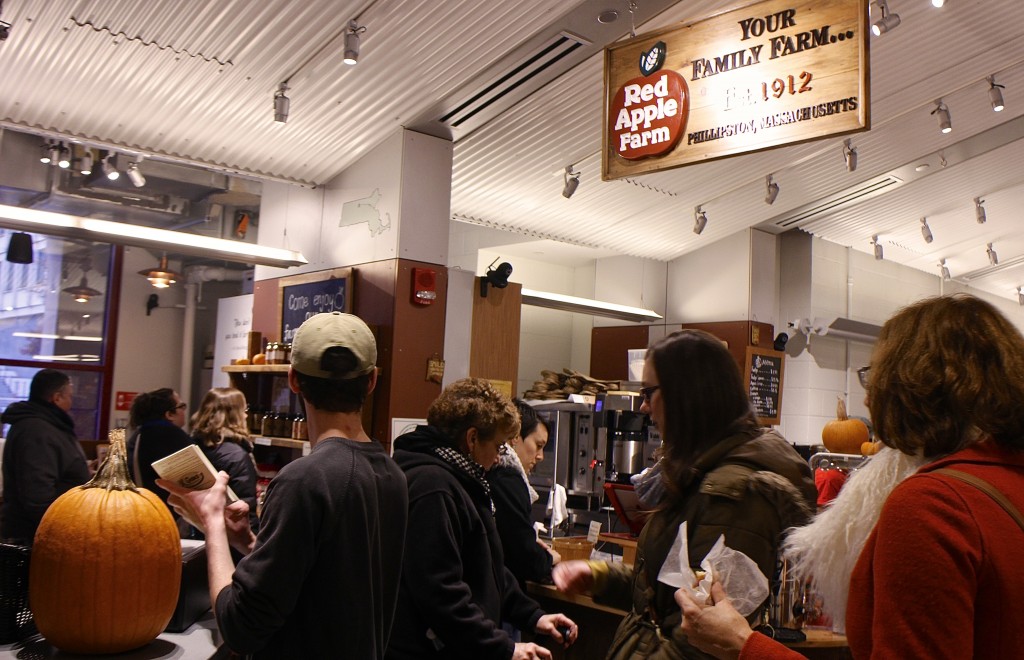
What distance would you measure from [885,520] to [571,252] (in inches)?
361

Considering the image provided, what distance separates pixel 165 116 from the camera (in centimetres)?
592

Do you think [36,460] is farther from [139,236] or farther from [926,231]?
[926,231]

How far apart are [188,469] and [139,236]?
4964mm

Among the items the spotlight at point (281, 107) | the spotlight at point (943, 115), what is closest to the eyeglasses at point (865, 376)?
the spotlight at point (281, 107)

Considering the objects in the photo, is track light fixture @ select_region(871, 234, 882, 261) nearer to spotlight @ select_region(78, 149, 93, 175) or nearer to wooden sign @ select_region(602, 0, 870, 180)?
wooden sign @ select_region(602, 0, 870, 180)

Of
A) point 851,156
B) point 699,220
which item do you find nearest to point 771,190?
point 699,220

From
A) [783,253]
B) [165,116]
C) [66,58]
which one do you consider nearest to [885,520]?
[66,58]

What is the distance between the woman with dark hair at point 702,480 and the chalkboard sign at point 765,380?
24.5 ft

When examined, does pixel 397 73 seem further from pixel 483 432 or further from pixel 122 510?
pixel 122 510

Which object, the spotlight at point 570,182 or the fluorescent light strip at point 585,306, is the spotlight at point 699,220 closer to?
the fluorescent light strip at point 585,306

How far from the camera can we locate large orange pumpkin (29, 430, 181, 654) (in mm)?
1837

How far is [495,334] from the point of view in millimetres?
7375

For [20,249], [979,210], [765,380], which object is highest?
[979,210]

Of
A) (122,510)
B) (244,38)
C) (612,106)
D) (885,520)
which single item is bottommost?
(122,510)
